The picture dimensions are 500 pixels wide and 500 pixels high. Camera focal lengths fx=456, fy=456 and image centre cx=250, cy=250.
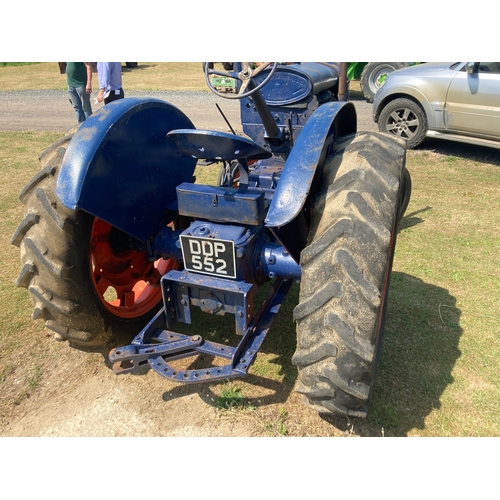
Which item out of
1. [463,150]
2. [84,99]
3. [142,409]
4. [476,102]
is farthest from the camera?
[84,99]

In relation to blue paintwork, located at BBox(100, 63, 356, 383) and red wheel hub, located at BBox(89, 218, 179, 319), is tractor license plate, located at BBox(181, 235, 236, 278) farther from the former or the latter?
red wheel hub, located at BBox(89, 218, 179, 319)

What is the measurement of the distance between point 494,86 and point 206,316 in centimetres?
580

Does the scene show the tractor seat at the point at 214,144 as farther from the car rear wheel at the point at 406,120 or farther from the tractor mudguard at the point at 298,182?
the car rear wheel at the point at 406,120

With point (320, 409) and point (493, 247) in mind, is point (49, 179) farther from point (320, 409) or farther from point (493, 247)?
point (493, 247)

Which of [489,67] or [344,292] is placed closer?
[344,292]

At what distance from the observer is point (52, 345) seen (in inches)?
127

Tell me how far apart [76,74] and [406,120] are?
570cm

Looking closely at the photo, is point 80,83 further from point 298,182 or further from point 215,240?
point 298,182

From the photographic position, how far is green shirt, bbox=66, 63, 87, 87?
7.79 metres

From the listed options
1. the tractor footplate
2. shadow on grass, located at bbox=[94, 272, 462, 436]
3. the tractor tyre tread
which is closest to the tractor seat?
the tractor tyre tread

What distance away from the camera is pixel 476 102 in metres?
6.84

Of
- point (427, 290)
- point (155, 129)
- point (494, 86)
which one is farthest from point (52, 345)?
point (494, 86)

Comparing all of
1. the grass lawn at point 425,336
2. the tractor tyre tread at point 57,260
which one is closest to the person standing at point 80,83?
the grass lawn at point 425,336

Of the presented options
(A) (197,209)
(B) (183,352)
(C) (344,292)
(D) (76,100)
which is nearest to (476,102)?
(A) (197,209)
